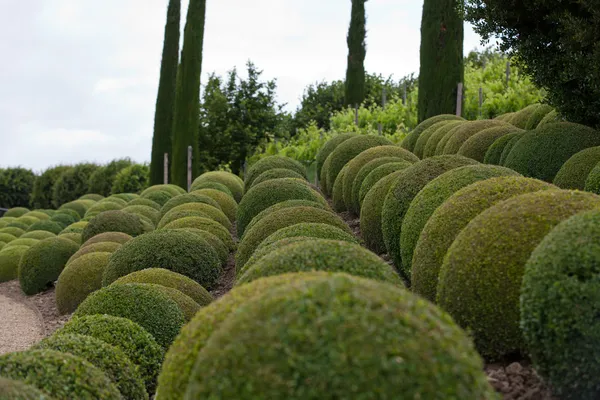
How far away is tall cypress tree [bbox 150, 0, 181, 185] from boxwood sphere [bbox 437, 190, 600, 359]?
25507 millimetres

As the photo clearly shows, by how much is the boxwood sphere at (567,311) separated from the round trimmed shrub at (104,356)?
311cm

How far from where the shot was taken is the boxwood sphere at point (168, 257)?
10.1 m

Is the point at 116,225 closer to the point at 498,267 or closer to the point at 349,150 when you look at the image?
the point at 349,150

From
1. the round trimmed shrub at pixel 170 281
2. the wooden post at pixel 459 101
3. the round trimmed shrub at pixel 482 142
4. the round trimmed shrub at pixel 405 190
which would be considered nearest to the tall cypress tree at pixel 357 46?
the wooden post at pixel 459 101

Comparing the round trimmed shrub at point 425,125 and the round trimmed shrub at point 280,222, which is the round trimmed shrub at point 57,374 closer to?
the round trimmed shrub at point 280,222

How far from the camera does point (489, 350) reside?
4879 millimetres

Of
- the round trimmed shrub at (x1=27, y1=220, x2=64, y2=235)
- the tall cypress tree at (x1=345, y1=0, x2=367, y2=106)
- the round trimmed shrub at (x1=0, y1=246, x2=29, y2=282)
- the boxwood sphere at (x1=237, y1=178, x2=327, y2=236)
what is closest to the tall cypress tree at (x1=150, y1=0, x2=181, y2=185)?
the round trimmed shrub at (x1=27, y1=220, x2=64, y2=235)

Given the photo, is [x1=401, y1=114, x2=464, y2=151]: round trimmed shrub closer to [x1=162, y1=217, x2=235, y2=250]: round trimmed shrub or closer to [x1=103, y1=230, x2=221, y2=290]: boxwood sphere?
[x1=162, y1=217, x2=235, y2=250]: round trimmed shrub

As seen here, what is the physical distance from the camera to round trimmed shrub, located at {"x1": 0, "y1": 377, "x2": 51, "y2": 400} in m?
3.60

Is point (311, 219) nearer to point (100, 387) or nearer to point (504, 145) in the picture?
point (100, 387)

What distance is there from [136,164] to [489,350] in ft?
101

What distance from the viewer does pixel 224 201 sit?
16891 mm

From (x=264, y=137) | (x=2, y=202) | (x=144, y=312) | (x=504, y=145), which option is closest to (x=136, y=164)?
(x=264, y=137)

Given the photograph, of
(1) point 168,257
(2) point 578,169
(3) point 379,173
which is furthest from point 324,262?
(3) point 379,173
